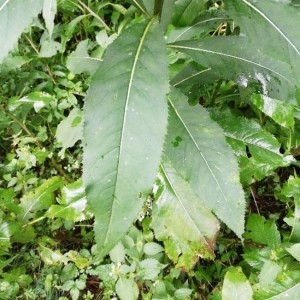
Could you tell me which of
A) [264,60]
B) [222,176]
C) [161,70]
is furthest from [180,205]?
[161,70]

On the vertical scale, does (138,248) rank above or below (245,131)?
below

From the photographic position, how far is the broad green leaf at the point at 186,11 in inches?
55.2

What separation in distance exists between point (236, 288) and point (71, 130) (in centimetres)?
95

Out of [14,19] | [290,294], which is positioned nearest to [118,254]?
[290,294]

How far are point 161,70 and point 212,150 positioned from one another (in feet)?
1.27

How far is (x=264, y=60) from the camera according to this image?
129 cm

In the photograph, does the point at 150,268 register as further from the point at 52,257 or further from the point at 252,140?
the point at 252,140

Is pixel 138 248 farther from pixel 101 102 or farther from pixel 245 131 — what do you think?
pixel 101 102

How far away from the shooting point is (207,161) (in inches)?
49.8

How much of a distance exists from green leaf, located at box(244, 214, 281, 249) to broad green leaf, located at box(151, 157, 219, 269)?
287 mm

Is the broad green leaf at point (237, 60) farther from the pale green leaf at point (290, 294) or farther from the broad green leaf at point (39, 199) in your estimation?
the broad green leaf at point (39, 199)

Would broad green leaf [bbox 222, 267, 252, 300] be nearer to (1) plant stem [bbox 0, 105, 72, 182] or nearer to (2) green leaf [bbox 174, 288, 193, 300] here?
(2) green leaf [bbox 174, 288, 193, 300]

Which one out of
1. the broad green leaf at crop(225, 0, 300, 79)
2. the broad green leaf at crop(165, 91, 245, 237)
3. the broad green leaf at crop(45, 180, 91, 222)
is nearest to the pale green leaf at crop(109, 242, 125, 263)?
the broad green leaf at crop(45, 180, 91, 222)

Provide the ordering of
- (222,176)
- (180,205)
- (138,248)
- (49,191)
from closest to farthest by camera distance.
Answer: (222,176) < (180,205) < (138,248) < (49,191)
